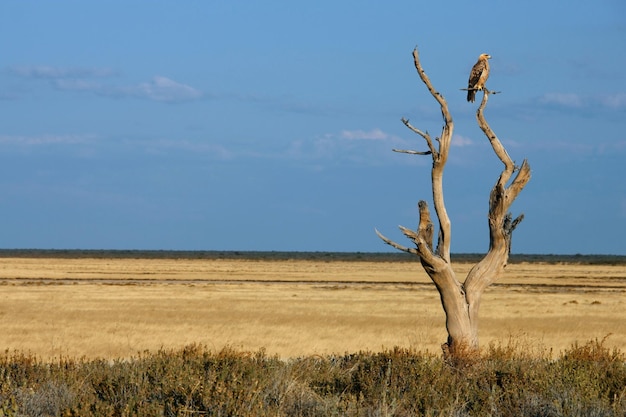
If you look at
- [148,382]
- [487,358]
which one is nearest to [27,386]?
[148,382]

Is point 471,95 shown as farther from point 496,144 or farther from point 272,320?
point 272,320

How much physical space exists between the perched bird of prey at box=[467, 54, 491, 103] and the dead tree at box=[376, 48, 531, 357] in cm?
18

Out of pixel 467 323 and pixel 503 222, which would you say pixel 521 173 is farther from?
pixel 467 323

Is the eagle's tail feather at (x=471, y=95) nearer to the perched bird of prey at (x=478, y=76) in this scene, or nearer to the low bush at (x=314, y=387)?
the perched bird of prey at (x=478, y=76)

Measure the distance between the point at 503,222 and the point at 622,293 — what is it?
44.6 meters

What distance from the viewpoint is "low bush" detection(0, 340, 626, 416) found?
1084 centimetres

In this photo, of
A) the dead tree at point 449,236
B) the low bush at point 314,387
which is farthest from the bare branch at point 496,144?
the low bush at point 314,387

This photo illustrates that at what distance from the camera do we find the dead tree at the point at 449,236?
15.0 meters

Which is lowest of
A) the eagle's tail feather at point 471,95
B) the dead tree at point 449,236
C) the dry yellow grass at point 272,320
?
the dry yellow grass at point 272,320

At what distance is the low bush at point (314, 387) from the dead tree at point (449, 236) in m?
1.07

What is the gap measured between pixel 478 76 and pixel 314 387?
17.4 ft

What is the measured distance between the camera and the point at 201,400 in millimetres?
10773

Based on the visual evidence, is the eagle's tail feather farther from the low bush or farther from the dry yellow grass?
the dry yellow grass

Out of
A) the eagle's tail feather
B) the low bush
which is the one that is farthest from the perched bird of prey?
the low bush
